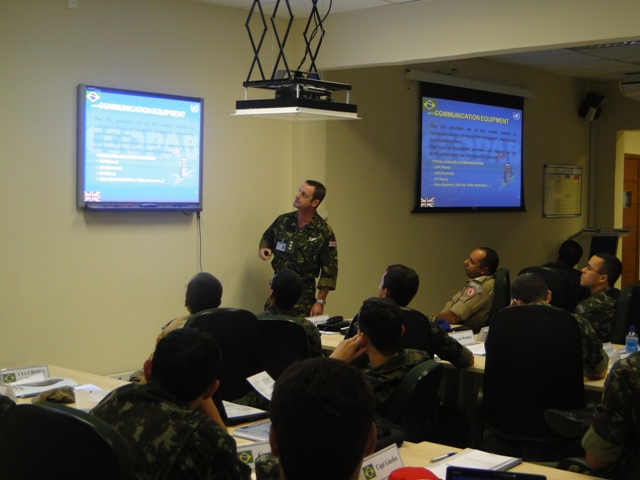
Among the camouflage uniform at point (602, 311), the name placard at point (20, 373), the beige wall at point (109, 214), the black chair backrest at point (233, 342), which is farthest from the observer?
the beige wall at point (109, 214)

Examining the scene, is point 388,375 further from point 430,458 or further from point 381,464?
point 381,464

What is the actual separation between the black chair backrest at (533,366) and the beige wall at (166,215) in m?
2.51

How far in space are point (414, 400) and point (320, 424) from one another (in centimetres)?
154

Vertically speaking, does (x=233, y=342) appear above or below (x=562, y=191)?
below

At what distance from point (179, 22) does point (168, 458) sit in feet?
15.2

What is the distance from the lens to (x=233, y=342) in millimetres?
3441

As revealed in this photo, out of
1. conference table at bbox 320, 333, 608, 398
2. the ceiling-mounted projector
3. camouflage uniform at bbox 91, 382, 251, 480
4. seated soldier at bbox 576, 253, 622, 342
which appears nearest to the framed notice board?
the ceiling-mounted projector

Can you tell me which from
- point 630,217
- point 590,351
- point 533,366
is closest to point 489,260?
point 590,351

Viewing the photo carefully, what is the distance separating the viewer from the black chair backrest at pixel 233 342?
339 centimetres

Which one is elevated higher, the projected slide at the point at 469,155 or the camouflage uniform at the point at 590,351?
the projected slide at the point at 469,155

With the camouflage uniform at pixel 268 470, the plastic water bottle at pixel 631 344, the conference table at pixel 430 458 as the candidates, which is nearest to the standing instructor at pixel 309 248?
the plastic water bottle at pixel 631 344

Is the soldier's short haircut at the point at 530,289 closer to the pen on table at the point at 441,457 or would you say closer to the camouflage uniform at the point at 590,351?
the camouflage uniform at the point at 590,351

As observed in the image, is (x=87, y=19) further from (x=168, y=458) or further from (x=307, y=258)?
(x=168, y=458)

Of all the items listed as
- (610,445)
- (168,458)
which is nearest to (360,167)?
(610,445)
